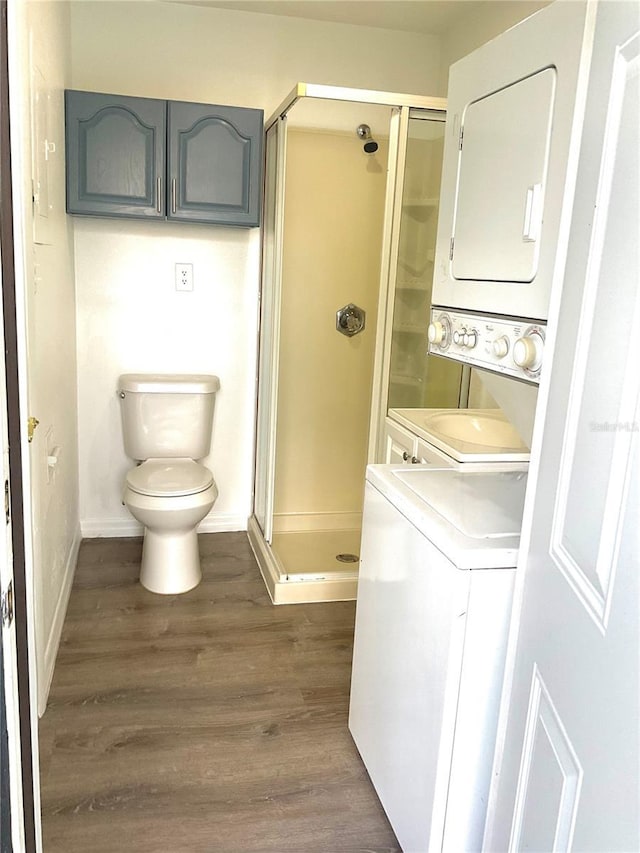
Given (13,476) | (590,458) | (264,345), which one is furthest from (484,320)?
(264,345)

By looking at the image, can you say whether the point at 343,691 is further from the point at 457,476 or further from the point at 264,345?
the point at 264,345

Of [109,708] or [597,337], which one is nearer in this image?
[597,337]

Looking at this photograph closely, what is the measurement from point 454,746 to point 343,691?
92 cm

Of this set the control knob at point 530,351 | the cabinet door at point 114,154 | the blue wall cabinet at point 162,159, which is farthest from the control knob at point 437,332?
the cabinet door at point 114,154

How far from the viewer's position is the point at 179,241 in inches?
127

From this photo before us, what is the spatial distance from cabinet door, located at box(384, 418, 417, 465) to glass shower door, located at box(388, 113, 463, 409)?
0.74 ft

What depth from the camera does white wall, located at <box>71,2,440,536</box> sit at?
9.95 ft

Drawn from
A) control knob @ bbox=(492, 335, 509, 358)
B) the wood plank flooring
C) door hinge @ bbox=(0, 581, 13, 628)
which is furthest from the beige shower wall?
door hinge @ bbox=(0, 581, 13, 628)

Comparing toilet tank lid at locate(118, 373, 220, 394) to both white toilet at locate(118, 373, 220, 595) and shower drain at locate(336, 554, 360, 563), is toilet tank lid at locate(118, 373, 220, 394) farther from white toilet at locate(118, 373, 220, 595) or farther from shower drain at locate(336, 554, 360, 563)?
shower drain at locate(336, 554, 360, 563)

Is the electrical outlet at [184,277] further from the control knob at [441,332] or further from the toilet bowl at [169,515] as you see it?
the control knob at [441,332]

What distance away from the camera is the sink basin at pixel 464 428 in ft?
7.19

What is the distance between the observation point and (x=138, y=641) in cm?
253

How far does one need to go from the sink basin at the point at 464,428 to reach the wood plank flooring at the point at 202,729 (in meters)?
0.86

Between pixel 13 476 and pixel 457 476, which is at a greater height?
pixel 13 476
